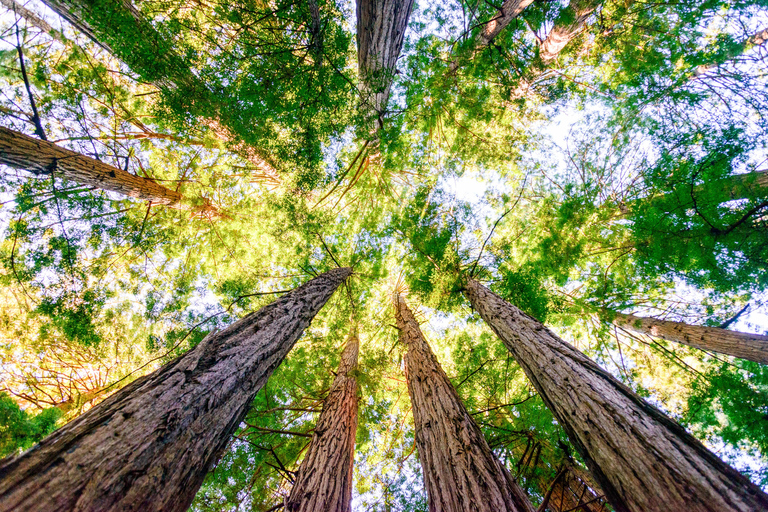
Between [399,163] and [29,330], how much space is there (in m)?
8.41

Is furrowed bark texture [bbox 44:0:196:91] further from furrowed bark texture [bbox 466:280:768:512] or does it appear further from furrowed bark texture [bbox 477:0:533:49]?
furrowed bark texture [bbox 466:280:768:512]

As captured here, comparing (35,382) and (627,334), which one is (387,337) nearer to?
(627,334)

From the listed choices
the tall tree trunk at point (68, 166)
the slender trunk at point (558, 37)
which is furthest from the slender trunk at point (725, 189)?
the tall tree trunk at point (68, 166)

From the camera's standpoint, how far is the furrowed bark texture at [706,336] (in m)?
4.83

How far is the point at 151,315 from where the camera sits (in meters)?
6.17

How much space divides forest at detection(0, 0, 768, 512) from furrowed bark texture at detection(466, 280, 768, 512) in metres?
0.02

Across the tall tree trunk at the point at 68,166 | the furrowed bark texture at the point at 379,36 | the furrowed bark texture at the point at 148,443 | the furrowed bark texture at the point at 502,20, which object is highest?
the furrowed bark texture at the point at 502,20

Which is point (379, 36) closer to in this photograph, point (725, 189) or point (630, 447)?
point (630, 447)

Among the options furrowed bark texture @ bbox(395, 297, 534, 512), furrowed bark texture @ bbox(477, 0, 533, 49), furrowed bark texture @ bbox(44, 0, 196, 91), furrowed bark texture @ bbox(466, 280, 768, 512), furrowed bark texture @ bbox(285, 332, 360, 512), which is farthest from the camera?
furrowed bark texture @ bbox(477, 0, 533, 49)

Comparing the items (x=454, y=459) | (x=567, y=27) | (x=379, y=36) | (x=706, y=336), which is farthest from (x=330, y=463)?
(x=567, y=27)

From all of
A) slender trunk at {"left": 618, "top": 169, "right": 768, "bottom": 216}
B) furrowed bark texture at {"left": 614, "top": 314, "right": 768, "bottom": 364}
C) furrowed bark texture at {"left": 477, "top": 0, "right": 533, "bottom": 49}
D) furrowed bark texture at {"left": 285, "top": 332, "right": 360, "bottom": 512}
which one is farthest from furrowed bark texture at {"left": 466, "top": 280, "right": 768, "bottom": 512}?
furrowed bark texture at {"left": 477, "top": 0, "right": 533, "bottom": 49}

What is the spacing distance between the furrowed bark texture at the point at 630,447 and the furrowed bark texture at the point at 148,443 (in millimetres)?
2604

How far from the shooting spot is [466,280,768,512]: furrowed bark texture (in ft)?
4.81

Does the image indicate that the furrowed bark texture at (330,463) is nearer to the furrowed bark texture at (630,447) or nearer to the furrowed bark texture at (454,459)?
the furrowed bark texture at (454,459)
